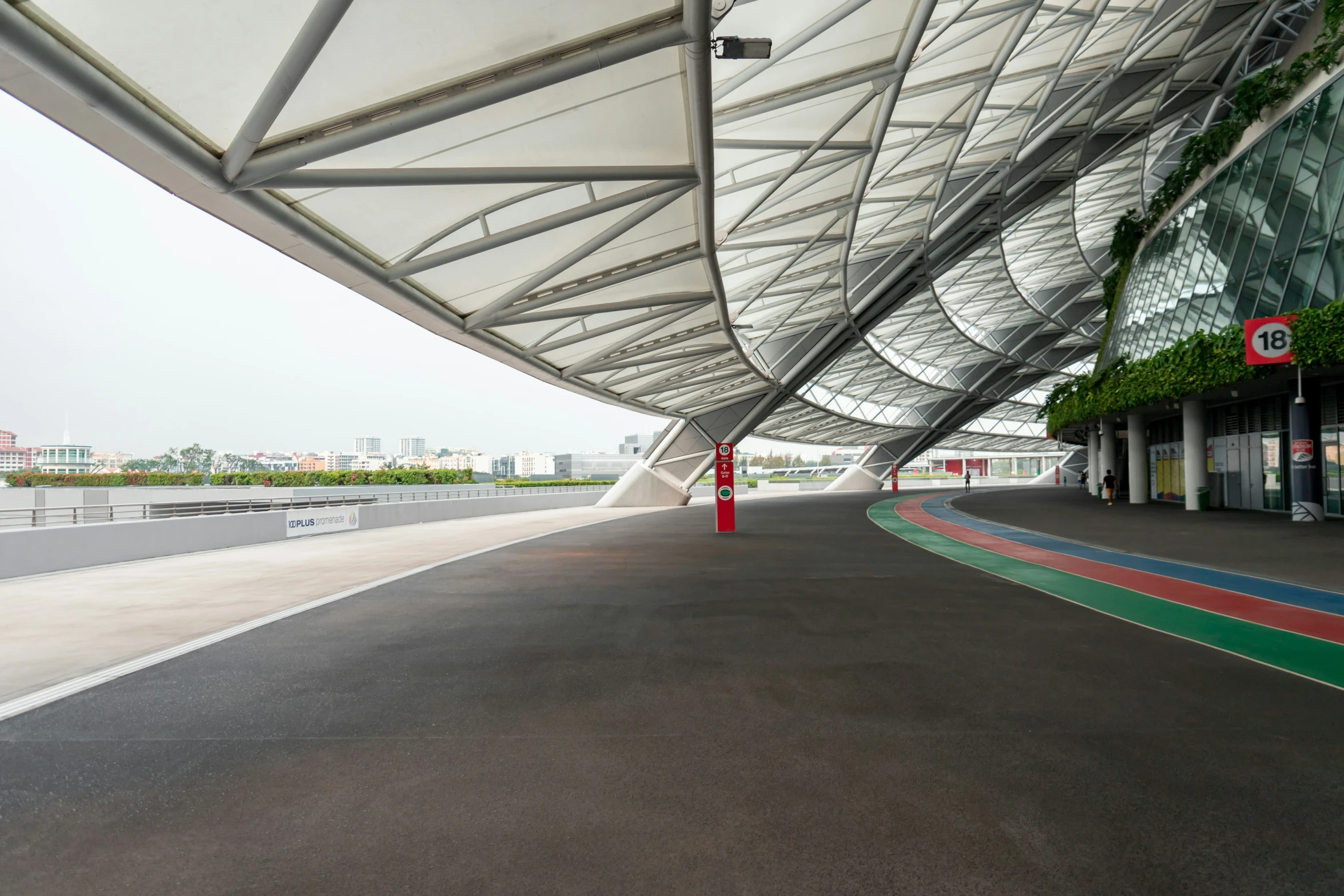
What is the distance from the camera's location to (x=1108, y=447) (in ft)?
125

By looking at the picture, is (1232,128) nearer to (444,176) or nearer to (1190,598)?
(1190,598)

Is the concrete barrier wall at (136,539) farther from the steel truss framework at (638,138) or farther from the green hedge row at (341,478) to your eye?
the green hedge row at (341,478)

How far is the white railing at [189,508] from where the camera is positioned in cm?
1548

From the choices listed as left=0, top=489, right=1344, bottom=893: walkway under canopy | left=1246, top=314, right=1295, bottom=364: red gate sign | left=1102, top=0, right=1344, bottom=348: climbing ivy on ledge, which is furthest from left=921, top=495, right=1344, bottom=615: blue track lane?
left=1102, top=0, right=1344, bottom=348: climbing ivy on ledge

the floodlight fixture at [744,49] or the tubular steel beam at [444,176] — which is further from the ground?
the floodlight fixture at [744,49]

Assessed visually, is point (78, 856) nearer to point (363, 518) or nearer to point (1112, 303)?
point (363, 518)

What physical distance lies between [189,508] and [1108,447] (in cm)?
4036

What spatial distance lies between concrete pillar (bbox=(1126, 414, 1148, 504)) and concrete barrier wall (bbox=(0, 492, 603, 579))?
1211 inches

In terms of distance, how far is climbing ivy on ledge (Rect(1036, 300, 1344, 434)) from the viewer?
16.9m

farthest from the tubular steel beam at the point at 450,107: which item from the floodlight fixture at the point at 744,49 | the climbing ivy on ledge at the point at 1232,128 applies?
the climbing ivy on ledge at the point at 1232,128

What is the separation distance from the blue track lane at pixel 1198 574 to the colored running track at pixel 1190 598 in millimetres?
17

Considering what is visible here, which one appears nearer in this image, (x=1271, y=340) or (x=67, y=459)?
(x=1271, y=340)

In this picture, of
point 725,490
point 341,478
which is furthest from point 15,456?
point 725,490

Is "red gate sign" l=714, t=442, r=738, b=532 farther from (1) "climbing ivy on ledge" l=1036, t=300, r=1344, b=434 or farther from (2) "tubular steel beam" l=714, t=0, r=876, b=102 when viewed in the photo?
(1) "climbing ivy on ledge" l=1036, t=300, r=1344, b=434
